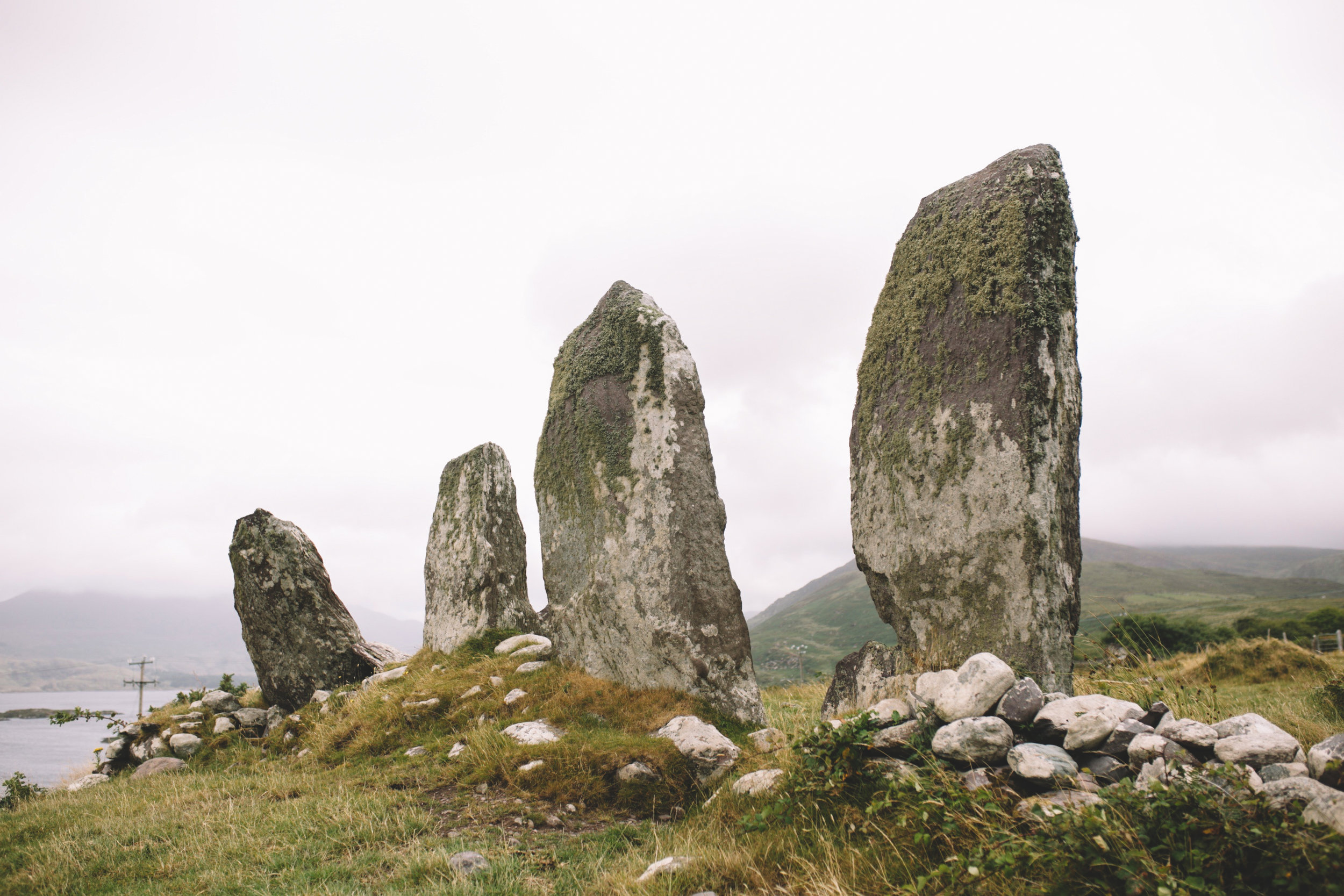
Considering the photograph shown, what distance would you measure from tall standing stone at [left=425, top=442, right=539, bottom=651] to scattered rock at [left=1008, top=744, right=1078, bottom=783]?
10.4m

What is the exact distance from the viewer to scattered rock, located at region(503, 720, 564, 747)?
25.9 feet

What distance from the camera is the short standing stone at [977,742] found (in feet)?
15.0

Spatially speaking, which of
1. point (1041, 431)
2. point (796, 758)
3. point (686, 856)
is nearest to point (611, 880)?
point (686, 856)

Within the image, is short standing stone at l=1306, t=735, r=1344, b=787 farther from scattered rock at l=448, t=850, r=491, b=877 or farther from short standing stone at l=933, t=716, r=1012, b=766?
scattered rock at l=448, t=850, r=491, b=877

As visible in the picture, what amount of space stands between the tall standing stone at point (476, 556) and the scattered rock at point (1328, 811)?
11.9 m

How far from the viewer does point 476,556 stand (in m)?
13.6

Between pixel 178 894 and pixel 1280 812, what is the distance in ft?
22.1

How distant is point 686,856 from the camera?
4703 millimetres

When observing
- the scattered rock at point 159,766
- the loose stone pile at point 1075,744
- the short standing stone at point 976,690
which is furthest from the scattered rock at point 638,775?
the scattered rock at point 159,766

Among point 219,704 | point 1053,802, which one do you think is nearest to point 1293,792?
point 1053,802

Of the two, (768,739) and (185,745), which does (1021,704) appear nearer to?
(768,739)

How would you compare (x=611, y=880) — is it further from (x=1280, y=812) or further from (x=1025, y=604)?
(x=1025, y=604)

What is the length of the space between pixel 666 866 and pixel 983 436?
16.0 ft

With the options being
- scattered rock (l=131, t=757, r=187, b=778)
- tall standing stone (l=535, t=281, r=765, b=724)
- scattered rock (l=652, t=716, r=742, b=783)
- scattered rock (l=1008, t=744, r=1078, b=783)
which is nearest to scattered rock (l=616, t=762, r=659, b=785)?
scattered rock (l=652, t=716, r=742, b=783)
